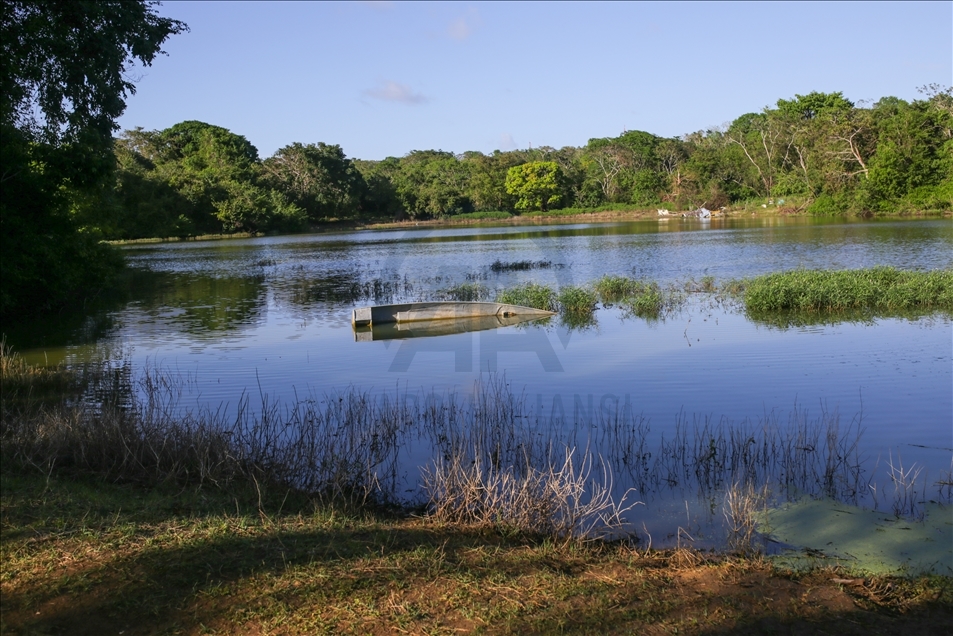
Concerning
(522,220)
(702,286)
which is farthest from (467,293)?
(522,220)

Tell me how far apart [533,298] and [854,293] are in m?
8.37

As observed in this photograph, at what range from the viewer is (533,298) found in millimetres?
22328

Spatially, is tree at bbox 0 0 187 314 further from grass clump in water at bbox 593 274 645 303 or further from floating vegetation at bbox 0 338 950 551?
grass clump in water at bbox 593 274 645 303

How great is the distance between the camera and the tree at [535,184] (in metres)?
101

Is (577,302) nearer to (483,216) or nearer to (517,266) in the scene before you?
(517,266)

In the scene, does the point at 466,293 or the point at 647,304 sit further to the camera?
the point at 466,293

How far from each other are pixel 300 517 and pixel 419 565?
135 cm

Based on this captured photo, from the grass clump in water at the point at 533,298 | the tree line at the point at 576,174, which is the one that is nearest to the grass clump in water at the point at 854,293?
the grass clump in water at the point at 533,298

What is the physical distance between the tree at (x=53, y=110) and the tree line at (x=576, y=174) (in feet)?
47.0

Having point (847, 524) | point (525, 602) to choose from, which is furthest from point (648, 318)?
point (525, 602)

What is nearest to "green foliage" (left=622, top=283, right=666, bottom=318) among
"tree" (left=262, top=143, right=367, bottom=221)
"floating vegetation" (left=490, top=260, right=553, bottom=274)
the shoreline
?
"floating vegetation" (left=490, top=260, right=553, bottom=274)

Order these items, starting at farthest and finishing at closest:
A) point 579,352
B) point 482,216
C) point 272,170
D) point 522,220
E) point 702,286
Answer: point 482,216
point 522,220
point 272,170
point 702,286
point 579,352

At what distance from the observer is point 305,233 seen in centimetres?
8638

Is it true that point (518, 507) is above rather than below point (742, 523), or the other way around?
above
